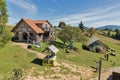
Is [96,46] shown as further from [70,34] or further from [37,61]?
[37,61]

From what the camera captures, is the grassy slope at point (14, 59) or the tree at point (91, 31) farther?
the tree at point (91, 31)

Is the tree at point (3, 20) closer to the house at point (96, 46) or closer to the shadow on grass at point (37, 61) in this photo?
the shadow on grass at point (37, 61)

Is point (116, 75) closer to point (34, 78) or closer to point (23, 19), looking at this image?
point (34, 78)

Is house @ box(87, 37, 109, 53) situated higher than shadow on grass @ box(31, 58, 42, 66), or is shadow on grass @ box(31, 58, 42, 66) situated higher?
house @ box(87, 37, 109, 53)

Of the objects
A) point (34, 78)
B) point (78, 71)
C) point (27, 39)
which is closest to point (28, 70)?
point (34, 78)

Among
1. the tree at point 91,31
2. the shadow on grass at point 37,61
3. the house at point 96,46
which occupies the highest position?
the tree at point 91,31

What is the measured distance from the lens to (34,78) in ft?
109

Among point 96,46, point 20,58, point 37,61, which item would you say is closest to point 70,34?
point 96,46

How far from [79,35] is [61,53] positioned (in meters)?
11.2

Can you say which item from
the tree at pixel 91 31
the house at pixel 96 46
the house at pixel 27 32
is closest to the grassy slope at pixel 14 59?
the house at pixel 27 32

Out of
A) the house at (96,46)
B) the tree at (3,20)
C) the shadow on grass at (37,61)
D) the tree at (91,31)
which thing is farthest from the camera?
the tree at (91,31)

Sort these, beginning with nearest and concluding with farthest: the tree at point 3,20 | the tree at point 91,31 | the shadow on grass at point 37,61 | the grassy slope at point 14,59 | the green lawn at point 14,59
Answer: the tree at point 3,20
the green lawn at point 14,59
the grassy slope at point 14,59
the shadow on grass at point 37,61
the tree at point 91,31

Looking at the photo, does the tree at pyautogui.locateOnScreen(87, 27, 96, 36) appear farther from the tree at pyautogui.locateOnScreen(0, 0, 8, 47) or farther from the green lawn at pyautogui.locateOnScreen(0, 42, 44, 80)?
the tree at pyautogui.locateOnScreen(0, 0, 8, 47)

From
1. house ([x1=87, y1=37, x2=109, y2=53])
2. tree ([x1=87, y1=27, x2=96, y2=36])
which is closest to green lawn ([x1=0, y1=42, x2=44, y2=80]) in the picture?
house ([x1=87, y1=37, x2=109, y2=53])
